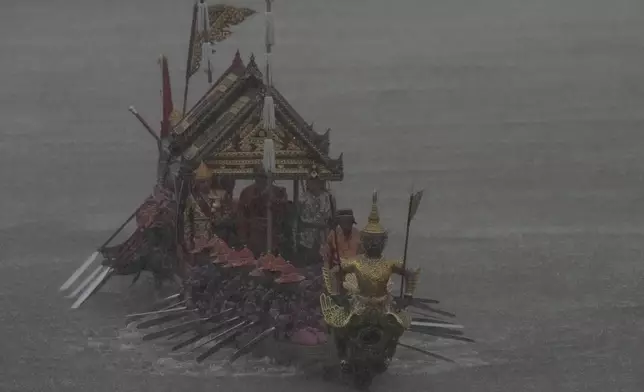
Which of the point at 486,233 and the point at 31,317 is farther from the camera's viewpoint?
the point at 486,233

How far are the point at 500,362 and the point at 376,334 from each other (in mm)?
1362

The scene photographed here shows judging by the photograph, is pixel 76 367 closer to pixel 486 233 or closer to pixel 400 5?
pixel 486 233

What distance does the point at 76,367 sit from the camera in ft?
24.9

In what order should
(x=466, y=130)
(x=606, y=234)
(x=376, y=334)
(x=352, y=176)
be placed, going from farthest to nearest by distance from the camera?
(x=466, y=130) → (x=352, y=176) → (x=606, y=234) → (x=376, y=334)

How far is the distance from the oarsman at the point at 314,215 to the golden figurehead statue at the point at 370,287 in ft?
2.73

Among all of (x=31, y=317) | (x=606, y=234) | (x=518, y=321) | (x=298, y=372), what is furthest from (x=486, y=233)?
(x=31, y=317)

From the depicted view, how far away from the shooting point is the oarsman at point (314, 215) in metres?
7.68

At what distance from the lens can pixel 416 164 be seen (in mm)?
12383

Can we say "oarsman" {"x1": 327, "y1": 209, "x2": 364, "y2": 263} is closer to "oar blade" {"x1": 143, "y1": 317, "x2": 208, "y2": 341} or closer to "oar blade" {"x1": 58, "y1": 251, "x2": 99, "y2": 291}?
"oar blade" {"x1": 143, "y1": 317, "x2": 208, "y2": 341}

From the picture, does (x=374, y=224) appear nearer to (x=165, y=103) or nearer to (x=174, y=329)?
(x=174, y=329)

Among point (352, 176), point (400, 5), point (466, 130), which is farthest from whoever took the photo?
point (400, 5)

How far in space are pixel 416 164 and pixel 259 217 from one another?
4.80 m

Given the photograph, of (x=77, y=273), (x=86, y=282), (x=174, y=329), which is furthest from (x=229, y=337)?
(x=77, y=273)

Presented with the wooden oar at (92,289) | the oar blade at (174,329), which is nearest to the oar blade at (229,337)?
the oar blade at (174,329)
